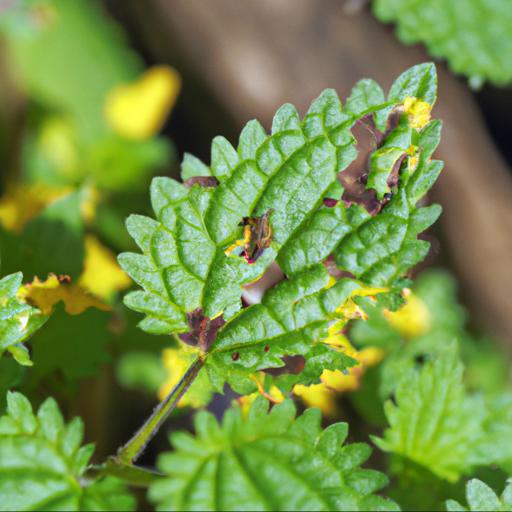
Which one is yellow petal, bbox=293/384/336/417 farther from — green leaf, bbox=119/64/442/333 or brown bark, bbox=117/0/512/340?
brown bark, bbox=117/0/512/340

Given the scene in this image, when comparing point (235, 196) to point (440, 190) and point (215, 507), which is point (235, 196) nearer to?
point (215, 507)

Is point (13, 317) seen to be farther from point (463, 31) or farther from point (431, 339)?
point (463, 31)

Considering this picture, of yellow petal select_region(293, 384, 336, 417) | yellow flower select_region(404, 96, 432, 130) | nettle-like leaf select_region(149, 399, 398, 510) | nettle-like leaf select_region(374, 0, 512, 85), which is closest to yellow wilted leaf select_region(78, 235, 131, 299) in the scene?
yellow petal select_region(293, 384, 336, 417)

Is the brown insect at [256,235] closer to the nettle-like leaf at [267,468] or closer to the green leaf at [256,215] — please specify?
the green leaf at [256,215]

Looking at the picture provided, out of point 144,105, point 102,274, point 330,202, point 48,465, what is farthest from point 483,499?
point 144,105

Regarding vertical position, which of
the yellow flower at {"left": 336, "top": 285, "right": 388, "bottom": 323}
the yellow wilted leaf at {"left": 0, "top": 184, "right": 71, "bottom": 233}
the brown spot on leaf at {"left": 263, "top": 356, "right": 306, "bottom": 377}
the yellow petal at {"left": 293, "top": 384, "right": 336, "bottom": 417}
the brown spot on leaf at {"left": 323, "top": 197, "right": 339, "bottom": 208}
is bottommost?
the yellow petal at {"left": 293, "top": 384, "right": 336, "bottom": 417}
